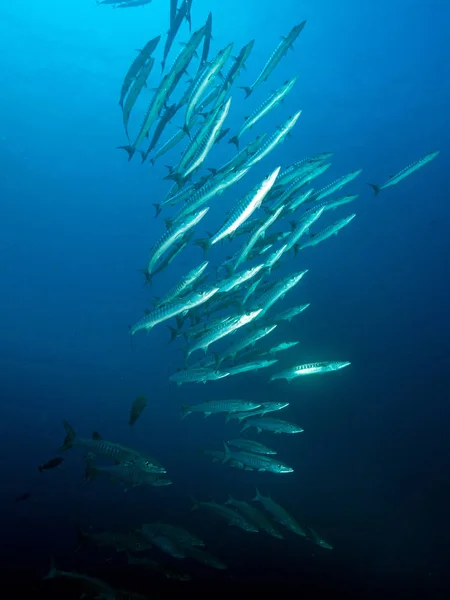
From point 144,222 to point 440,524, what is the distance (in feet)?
50.4

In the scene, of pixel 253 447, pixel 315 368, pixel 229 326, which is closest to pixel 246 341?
pixel 229 326

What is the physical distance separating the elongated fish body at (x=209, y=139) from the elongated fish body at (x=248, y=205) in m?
0.67

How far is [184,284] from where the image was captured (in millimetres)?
4320

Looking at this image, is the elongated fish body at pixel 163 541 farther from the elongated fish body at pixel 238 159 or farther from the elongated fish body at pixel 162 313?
the elongated fish body at pixel 238 159

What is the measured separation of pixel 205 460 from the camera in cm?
1274

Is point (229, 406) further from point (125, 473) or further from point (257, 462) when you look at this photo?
point (125, 473)

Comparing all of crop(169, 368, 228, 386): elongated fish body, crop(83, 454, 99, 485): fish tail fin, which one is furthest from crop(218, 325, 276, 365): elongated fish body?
crop(83, 454, 99, 485): fish tail fin

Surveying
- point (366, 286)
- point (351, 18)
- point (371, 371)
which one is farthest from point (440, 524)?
point (351, 18)

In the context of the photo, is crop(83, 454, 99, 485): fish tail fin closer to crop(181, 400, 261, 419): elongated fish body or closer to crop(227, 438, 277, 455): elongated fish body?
crop(181, 400, 261, 419): elongated fish body

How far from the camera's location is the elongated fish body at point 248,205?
11.8ft

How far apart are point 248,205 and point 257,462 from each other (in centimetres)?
418

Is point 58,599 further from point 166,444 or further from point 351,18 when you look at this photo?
point 351,18

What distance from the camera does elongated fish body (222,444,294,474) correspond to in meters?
5.74

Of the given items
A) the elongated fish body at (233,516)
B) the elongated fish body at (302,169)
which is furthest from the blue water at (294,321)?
the elongated fish body at (302,169)
